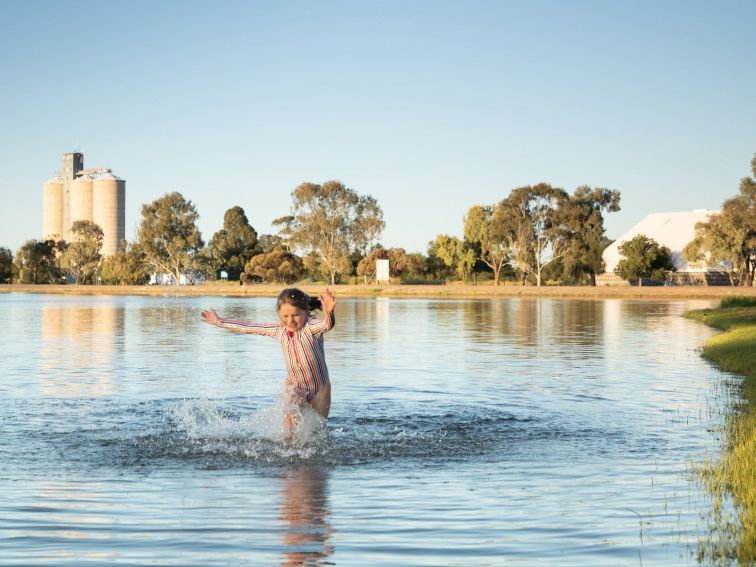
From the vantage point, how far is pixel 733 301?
48250mm

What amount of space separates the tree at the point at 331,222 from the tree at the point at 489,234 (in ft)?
36.9

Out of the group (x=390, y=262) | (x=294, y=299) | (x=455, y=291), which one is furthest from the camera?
(x=390, y=262)

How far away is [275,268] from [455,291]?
32760 mm

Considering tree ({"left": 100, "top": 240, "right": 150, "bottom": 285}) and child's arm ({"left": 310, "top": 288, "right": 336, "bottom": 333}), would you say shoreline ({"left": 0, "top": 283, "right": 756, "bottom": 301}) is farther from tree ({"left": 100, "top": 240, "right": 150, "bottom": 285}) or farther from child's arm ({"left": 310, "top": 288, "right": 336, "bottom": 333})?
child's arm ({"left": 310, "top": 288, "right": 336, "bottom": 333})

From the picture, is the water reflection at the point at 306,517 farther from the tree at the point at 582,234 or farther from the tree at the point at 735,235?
the tree at the point at 582,234

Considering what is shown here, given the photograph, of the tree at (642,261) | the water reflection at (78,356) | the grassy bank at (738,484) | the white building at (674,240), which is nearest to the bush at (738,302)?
the water reflection at (78,356)

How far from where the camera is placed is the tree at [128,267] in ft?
419

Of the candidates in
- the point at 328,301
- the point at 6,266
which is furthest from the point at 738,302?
the point at 6,266

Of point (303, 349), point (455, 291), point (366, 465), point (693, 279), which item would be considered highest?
point (693, 279)

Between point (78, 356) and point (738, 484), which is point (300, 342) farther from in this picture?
point (78, 356)

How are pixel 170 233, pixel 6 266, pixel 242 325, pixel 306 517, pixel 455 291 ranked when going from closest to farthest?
pixel 306 517
pixel 242 325
pixel 455 291
pixel 170 233
pixel 6 266

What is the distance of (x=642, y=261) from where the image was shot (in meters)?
93.8

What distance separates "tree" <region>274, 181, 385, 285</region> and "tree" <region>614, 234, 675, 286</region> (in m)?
33.2

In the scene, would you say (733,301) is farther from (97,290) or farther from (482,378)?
(97,290)
